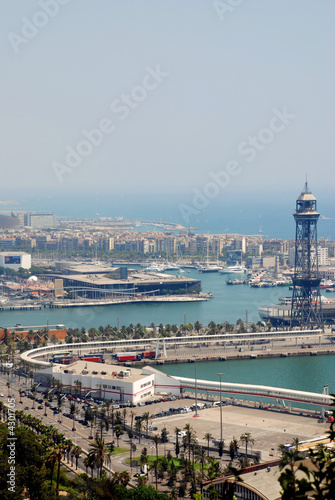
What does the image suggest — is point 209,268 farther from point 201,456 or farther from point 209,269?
point 201,456

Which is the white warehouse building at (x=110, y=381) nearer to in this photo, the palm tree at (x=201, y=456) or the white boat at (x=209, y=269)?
the palm tree at (x=201, y=456)

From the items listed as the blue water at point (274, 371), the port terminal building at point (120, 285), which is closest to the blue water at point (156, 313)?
the port terminal building at point (120, 285)

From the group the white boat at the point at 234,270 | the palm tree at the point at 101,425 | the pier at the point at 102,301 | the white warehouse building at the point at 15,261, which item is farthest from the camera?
the white boat at the point at 234,270

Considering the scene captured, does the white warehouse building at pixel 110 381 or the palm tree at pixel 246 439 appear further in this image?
the white warehouse building at pixel 110 381

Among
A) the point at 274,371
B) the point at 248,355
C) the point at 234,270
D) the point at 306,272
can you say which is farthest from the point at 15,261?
the point at 274,371

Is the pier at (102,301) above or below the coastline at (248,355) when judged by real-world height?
above

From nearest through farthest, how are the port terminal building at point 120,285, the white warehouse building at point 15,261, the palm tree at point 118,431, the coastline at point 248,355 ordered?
1. the palm tree at point 118,431
2. the coastline at point 248,355
3. the port terminal building at point 120,285
4. the white warehouse building at point 15,261

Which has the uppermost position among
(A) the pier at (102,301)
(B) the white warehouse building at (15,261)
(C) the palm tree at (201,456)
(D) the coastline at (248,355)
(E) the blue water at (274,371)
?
(B) the white warehouse building at (15,261)

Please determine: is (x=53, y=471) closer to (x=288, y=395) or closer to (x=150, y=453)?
(x=150, y=453)
